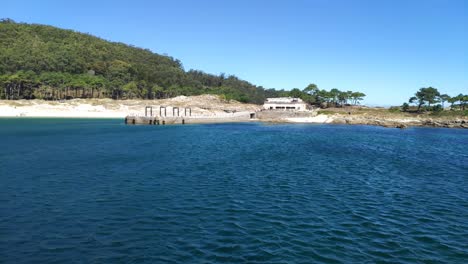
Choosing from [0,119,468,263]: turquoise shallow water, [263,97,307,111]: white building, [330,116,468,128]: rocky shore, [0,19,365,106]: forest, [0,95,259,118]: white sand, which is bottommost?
[0,119,468,263]: turquoise shallow water

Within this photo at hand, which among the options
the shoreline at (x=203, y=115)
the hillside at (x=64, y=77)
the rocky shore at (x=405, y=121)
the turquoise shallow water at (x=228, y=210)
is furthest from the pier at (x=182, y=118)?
the turquoise shallow water at (x=228, y=210)

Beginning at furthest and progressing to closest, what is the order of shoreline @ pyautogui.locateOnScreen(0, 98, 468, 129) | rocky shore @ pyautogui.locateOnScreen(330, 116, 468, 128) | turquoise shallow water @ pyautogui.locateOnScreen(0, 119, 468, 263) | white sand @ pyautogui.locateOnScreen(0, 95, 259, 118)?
white sand @ pyautogui.locateOnScreen(0, 95, 259, 118) → shoreline @ pyautogui.locateOnScreen(0, 98, 468, 129) → rocky shore @ pyautogui.locateOnScreen(330, 116, 468, 128) → turquoise shallow water @ pyautogui.locateOnScreen(0, 119, 468, 263)

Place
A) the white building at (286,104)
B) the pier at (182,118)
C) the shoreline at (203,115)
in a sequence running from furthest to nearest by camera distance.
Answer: the white building at (286,104)
the shoreline at (203,115)
the pier at (182,118)

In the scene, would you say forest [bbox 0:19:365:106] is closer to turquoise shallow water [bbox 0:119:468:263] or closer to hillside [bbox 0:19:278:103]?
hillside [bbox 0:19:278:103]

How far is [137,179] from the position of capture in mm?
31109

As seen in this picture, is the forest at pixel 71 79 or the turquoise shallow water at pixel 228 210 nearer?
the turquoise shallow water at pixel 228 210

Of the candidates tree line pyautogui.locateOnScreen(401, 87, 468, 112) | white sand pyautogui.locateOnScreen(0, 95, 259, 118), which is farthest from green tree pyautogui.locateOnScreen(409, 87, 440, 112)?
white sand pyautogui.locateOnScreen(0, 95, 259, 118)

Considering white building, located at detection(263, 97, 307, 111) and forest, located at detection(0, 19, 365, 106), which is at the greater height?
forest, located at detection(0, 19, 365, 106)

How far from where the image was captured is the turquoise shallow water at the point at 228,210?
16328 millimetres

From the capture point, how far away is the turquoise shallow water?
1633cm

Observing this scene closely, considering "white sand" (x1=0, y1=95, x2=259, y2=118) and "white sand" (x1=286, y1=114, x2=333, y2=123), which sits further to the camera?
"white sand" (x1=0, y1=95, x2=259, y2=118)

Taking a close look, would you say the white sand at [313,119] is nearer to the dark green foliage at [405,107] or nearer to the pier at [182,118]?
the pier at [182,118]

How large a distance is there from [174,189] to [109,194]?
5313 mm

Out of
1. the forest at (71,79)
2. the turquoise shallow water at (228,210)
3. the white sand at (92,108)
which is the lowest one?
the turquoise shallow water at (228,210)
